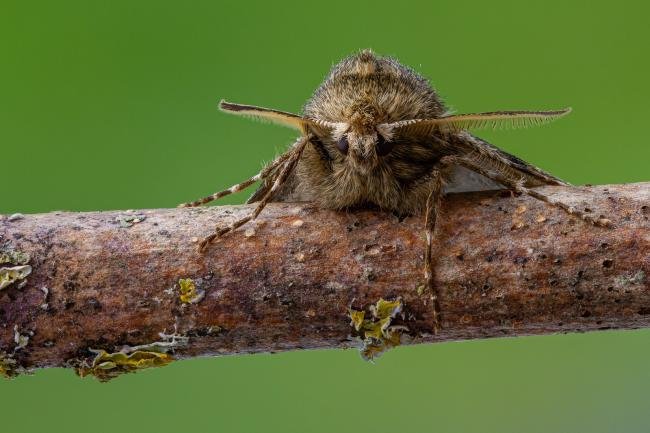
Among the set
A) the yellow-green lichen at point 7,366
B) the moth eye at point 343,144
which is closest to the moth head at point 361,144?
the moth eye at point 343,144

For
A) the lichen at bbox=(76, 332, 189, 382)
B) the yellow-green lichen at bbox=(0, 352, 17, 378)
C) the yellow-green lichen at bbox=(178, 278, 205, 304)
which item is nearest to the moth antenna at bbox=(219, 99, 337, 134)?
the yellow-green lichen at bbox=(178, 278, 205, 304)

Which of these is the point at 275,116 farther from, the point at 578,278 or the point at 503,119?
the point at 578,278

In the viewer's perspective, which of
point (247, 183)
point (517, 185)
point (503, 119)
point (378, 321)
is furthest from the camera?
point (247, 183)

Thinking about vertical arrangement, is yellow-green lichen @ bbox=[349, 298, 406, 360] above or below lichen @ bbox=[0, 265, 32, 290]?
below

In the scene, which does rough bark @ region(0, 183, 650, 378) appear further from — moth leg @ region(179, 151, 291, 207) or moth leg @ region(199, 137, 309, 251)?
moth leg @ region(179, 151, 291, 207)

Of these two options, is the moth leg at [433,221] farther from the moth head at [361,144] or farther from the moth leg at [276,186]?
the moth leg at [276,186]

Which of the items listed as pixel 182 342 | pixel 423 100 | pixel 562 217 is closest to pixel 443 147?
pixel 423 100

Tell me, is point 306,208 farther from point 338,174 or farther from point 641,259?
point 641,259

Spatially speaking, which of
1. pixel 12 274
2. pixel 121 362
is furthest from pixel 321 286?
pixel 12 274
